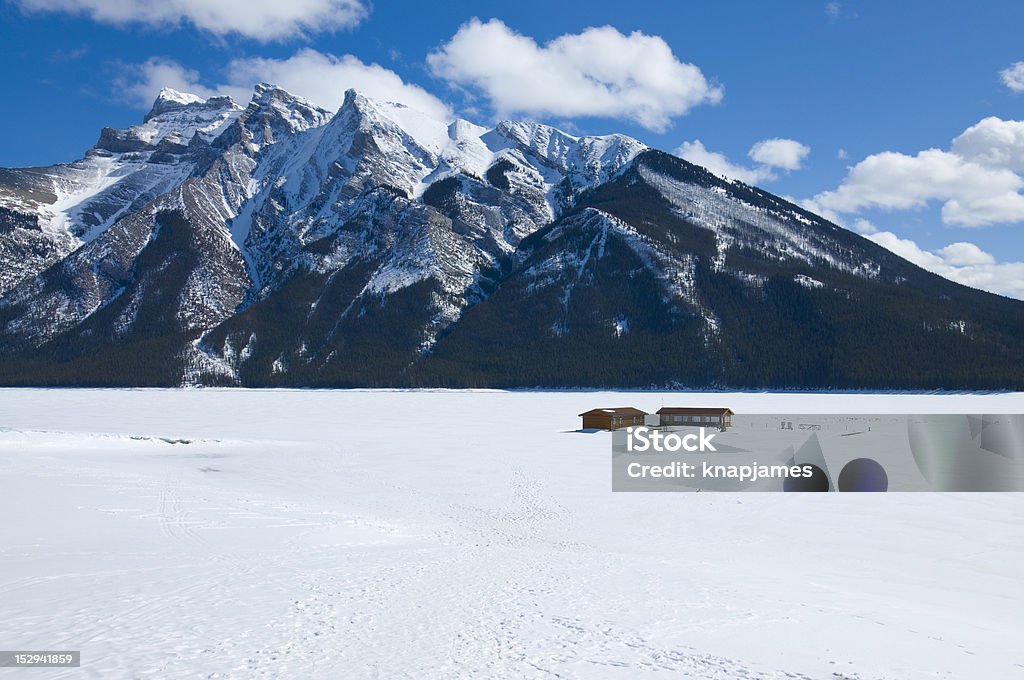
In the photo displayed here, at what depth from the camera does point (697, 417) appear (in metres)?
73.4

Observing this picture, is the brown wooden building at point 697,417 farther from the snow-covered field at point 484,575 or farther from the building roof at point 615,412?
the snow-covered field at point 484,575

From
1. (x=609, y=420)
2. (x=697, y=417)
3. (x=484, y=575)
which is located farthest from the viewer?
(x=697, y=417)

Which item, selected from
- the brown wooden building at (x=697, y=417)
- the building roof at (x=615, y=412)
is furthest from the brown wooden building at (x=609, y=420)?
the brown wooden building at (x=697, y=417)

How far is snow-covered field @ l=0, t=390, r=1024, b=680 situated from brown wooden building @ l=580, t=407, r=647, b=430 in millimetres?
24312

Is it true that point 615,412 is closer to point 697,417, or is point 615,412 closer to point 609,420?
point 609,420

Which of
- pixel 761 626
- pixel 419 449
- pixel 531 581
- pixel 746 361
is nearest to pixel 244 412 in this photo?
pixel 419 449

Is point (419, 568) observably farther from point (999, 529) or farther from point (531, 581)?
point (999, 529)

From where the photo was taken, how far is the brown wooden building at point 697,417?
69394 mm

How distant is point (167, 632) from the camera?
48.5ft

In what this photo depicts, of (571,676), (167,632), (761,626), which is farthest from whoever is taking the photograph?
(761,626)

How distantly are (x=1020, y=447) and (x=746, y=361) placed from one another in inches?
5057

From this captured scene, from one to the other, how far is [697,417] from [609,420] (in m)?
11.0

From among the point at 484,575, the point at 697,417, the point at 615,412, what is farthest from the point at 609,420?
the point at 484,575

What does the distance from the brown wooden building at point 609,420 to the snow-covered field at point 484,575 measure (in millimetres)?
24312
